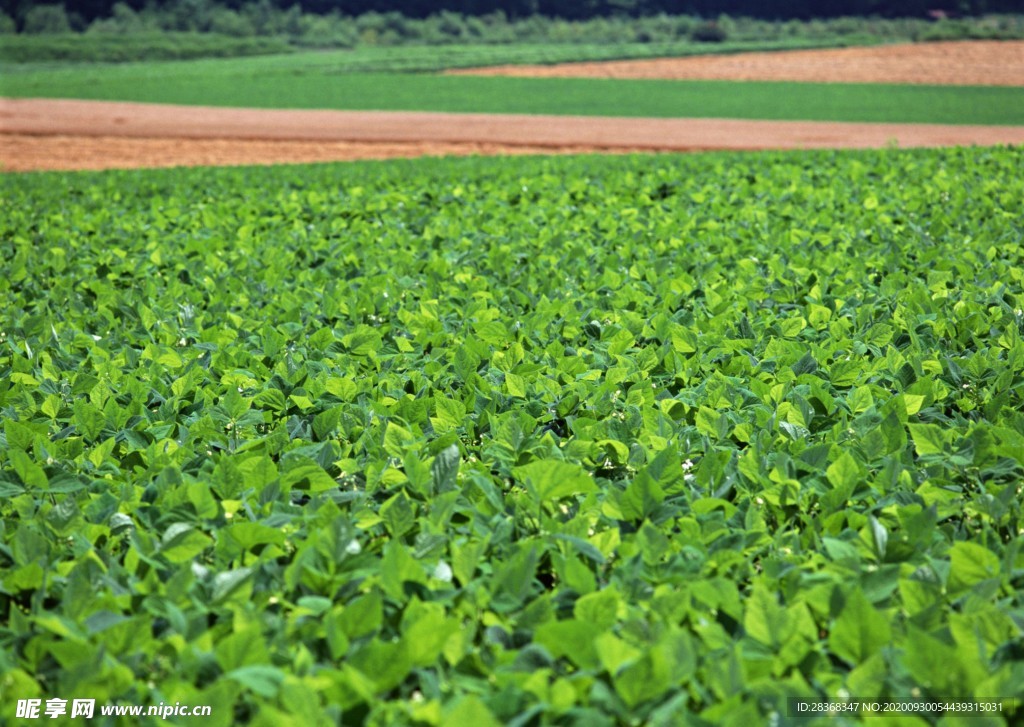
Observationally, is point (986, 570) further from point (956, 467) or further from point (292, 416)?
point (292, 416)

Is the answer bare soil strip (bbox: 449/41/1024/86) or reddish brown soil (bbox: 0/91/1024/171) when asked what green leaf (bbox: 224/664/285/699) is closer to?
reddish brown soil (bbox: 0/91/1024/171)

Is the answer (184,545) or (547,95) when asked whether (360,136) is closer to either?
(547,95)

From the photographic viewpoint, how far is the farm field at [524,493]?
173 cm

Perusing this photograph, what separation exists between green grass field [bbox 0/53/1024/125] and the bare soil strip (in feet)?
16.2

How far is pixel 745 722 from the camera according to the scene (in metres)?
1.53

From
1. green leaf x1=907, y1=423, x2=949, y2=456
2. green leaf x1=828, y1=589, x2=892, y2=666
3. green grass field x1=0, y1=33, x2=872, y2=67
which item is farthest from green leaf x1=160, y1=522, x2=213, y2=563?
green grass field x1=0, y1=33, x2=872, y2=67

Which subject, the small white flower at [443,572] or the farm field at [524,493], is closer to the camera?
the farm field at [524,493]

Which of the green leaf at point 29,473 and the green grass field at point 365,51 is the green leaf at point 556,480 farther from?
the green grass field at point 365,51

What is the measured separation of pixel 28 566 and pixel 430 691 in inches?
39.1

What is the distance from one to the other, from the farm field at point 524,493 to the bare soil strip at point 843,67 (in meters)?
54.3

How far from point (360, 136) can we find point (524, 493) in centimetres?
3206

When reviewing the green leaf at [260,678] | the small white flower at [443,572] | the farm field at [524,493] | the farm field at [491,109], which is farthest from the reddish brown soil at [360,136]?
the green leaf at [260,678]

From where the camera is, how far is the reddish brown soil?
93.5ft

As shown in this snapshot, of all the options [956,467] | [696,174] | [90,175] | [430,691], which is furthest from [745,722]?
[90,175]
